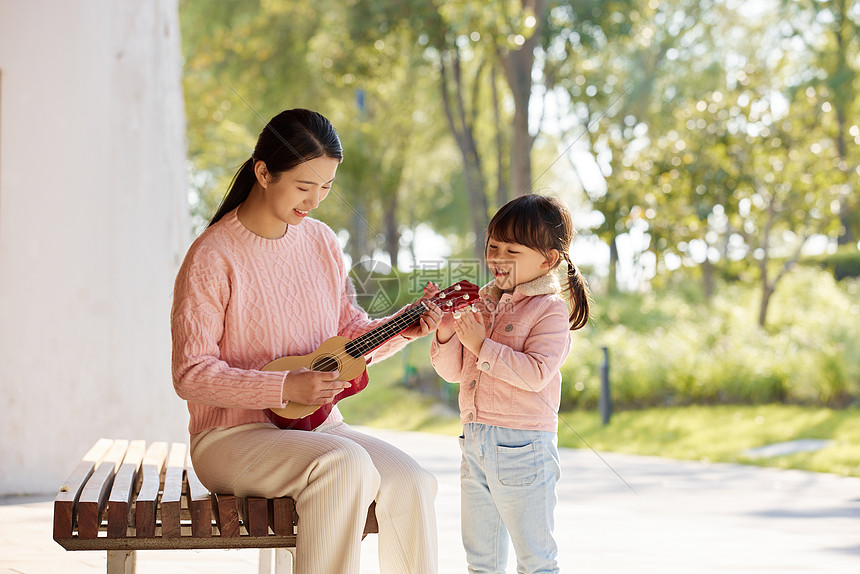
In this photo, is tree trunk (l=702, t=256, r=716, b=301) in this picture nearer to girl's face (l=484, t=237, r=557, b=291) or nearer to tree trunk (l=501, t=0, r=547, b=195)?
tree trunk (l=501, t=0, r=547, b=195)

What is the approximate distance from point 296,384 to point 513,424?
0.64 m

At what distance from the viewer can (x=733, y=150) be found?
1129cm

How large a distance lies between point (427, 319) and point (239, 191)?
708 mm

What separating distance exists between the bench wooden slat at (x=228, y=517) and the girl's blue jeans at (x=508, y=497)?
0.70 m

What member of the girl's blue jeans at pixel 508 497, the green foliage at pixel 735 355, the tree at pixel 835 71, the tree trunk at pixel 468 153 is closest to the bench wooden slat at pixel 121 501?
the girl's blue jeans at pixel 508 497

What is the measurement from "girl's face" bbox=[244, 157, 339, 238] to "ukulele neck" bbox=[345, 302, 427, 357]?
40cm

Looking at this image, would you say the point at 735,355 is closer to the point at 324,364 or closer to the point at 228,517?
the point at 324,364

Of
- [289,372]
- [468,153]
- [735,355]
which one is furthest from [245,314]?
[468,153]

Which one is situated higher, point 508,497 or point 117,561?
point 508,497

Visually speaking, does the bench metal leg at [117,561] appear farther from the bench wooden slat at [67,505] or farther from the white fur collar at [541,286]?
the white fur collar at [541,286]

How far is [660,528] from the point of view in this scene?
493 cm

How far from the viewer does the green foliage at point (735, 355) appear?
30.3 feet

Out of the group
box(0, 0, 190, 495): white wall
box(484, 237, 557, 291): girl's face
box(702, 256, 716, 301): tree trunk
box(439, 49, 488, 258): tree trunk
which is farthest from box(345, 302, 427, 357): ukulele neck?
box(702, 256, 716, 301): tree trunk

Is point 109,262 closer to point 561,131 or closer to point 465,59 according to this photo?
point 465,59
